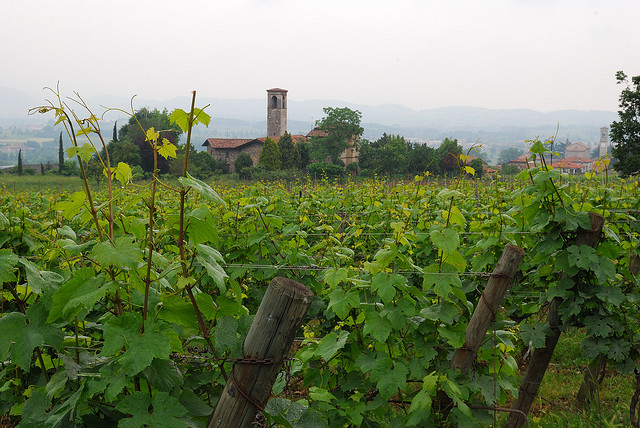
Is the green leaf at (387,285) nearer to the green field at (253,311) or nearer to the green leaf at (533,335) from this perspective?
the green field at (253,311)

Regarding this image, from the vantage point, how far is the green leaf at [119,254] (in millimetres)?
1280

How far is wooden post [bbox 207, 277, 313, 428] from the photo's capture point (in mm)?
1577

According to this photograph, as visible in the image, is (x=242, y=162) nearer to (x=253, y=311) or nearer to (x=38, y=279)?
(x=253, y=311)

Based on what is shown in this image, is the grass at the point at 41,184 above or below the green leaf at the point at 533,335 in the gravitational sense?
below

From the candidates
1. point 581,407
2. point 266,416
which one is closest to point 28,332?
point 266,416

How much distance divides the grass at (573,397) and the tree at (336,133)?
56.4 m

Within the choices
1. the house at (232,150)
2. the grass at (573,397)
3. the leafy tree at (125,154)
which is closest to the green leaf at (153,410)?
the grass at (573,397)

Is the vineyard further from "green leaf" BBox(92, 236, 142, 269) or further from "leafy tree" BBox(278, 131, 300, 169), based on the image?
"leafy tree" BBox(278, 131, 300, 169)

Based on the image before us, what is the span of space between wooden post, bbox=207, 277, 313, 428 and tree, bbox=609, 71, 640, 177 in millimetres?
33199

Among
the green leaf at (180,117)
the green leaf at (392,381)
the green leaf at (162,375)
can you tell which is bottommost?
the green leaf at (392,381)

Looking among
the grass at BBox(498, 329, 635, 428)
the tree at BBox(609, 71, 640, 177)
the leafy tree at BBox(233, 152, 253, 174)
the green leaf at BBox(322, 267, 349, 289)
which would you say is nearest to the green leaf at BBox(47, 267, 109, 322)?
the green leaf at BBox(322, 267, 349, 289)

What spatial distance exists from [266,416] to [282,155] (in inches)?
2182

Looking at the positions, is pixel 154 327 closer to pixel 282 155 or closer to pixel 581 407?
pixel 581 407

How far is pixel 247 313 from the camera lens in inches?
70.9
